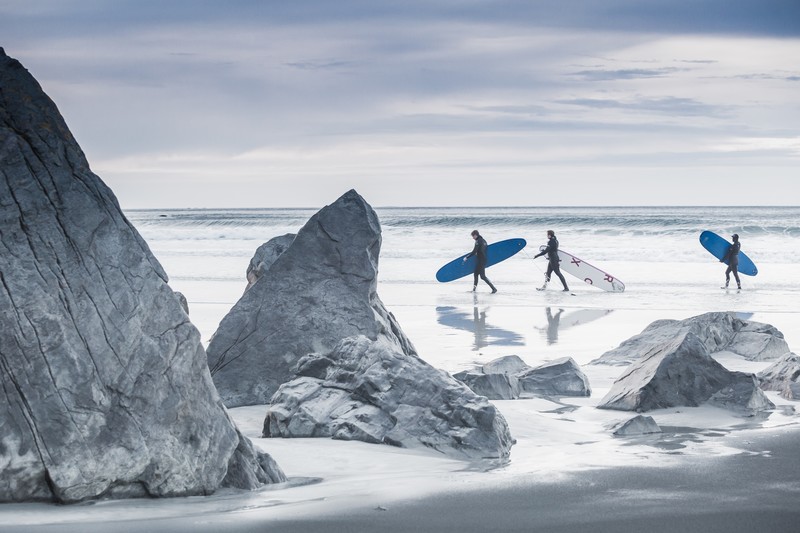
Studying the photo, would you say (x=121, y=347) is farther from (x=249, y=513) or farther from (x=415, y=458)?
(x=415, y=458)

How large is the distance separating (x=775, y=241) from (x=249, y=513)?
4820 centimetres

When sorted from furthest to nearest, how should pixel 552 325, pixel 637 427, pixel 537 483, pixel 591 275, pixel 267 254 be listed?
pixel 591 275 → pixel 552 325 → pixel 267 254 → pixel 637 427 → pixel 537 483

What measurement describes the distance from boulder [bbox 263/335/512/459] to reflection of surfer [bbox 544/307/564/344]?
7771mm

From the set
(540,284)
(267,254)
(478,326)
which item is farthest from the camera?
(540,284)

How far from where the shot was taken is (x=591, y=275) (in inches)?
1030

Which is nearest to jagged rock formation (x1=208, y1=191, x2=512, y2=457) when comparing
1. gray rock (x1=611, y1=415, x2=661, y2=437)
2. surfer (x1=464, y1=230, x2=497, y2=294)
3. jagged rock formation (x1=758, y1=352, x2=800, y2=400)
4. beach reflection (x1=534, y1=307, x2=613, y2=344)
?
gray rock (x1=611, y1=415, x2=661, y2=437)

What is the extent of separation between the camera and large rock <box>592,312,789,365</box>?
11.2 m

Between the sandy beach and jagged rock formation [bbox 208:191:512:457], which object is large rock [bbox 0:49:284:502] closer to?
the sandy beach

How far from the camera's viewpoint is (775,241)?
1892 inches

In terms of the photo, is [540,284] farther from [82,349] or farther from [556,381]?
[82,349]

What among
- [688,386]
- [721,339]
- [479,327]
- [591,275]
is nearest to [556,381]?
[688,386]

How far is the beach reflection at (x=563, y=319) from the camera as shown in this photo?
15.3 meters

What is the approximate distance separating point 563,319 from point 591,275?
887cm

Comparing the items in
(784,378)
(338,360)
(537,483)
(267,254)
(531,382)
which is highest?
(267,254)
